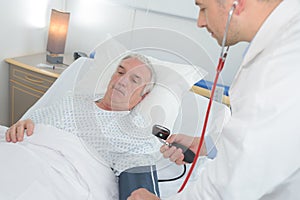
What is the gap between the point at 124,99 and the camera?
1.52m

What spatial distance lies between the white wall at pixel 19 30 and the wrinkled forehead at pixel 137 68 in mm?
1136

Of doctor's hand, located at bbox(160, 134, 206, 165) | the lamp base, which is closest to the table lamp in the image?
the lamp base

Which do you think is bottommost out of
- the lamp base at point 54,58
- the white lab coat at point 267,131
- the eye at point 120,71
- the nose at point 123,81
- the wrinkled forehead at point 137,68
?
the lamp base at point 54,58

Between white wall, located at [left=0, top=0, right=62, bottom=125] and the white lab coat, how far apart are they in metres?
1.97

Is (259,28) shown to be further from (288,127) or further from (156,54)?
(156,54)

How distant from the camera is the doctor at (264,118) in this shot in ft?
1.93

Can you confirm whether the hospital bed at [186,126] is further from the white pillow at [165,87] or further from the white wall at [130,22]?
the white wall at [130,22]

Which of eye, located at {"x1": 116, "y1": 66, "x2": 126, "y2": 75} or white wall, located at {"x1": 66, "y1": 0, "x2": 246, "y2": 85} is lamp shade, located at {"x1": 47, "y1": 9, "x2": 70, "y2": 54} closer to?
white wall, located at {"x1": 66, "y1": 0, "x2": 246, "y2": 85}

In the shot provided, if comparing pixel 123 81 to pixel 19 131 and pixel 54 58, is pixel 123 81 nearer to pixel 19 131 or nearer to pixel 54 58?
pixel 19 131

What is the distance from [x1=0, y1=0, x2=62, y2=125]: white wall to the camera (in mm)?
2209

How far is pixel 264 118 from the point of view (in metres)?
0.59

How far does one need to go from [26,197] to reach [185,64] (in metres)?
0.75

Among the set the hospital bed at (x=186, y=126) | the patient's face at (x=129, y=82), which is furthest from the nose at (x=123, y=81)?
the hospital bed at (x=186, y=126)

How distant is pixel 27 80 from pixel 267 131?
195cm
